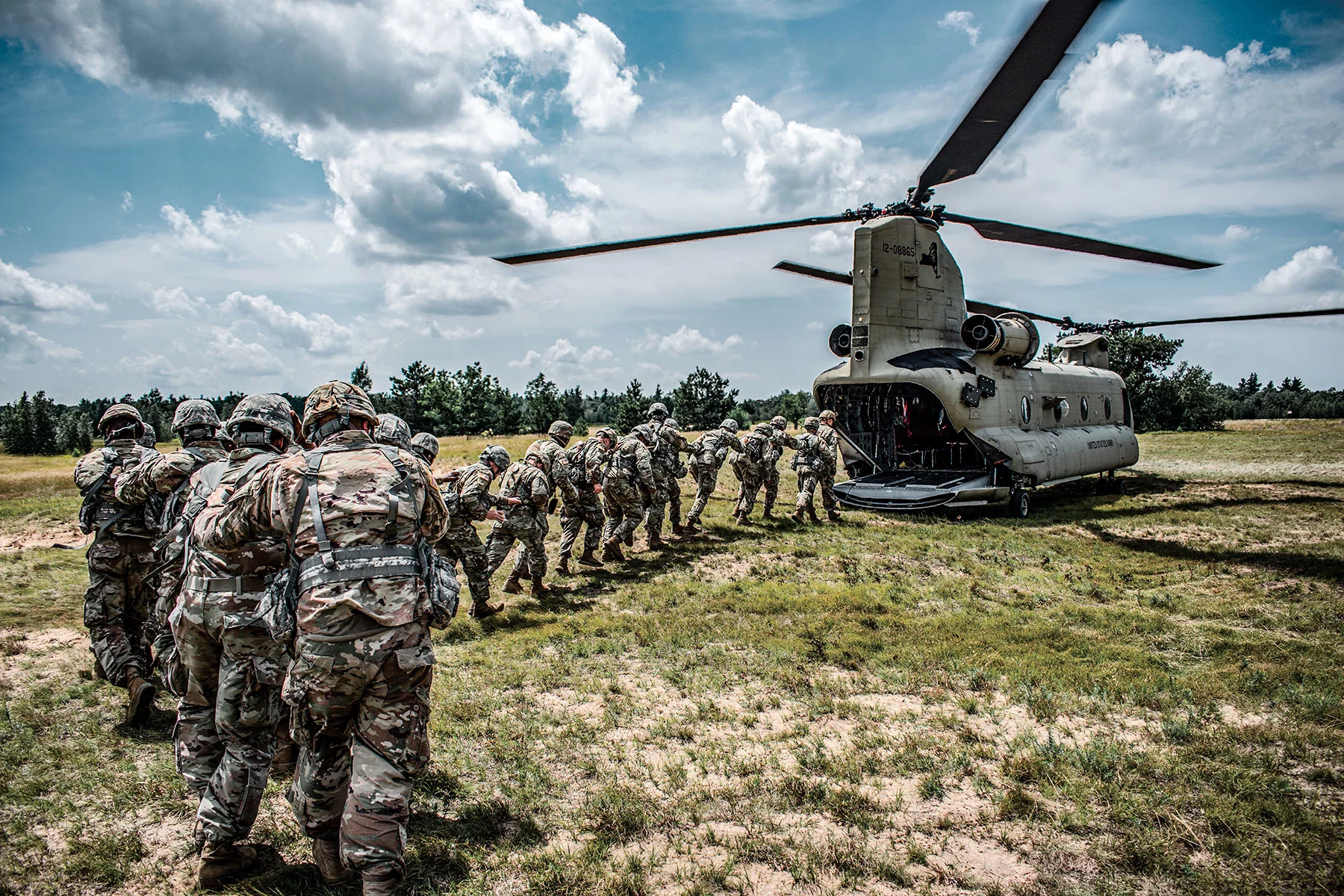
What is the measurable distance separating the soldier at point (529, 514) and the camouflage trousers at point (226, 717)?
4.44 metres

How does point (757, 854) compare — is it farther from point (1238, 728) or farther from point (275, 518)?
point (1238, 728)

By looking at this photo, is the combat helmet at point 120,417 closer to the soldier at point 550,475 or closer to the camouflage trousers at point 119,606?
the camouflage trousers at point 119,606

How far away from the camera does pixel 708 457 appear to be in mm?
12430

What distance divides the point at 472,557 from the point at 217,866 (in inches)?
Answer: 179

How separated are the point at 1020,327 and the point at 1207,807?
11080 mm

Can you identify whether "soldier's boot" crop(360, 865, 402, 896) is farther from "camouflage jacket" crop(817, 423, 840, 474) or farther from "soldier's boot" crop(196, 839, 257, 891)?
"camouflage jacket" crop(817, 423, 840, 474)

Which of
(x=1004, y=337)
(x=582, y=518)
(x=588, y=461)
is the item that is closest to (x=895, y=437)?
(x=1004, y=337)

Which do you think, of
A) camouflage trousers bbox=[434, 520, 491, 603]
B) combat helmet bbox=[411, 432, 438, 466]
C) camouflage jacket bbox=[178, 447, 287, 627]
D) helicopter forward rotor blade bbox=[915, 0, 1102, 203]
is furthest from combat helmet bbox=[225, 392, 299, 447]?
helicopter forward rotor blade bbox=[915, 0, 1102, 203]

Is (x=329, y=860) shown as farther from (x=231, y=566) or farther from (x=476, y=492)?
(x=476, y=492)

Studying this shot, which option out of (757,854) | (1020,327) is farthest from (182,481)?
(1020,327)

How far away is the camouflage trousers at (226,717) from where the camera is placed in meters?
3.55

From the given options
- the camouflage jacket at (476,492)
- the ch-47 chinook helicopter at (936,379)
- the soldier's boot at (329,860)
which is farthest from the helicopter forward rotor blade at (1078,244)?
the soldier's boot at (329,860)

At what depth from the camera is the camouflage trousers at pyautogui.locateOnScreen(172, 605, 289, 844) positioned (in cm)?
355

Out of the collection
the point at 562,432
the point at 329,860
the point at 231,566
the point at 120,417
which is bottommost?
the point at 329,860
